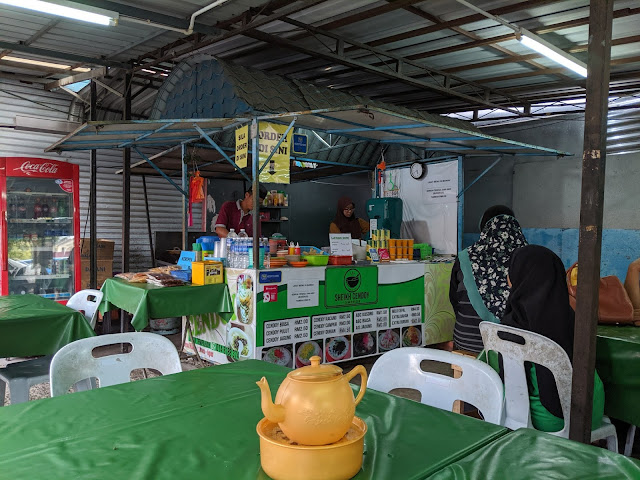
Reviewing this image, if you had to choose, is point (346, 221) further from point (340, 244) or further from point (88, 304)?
point (88, 304)

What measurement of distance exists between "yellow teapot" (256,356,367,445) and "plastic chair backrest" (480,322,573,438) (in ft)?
5.68

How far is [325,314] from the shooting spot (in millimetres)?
5746

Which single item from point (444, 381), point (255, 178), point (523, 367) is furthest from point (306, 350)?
point (444, 381)

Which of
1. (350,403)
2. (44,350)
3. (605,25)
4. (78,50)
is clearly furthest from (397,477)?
(78,50)

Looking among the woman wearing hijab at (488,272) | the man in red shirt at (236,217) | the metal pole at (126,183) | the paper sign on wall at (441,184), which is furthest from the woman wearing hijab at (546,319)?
the metal pole at (126,183)

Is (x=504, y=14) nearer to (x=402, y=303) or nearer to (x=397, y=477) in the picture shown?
(x=402, y=303)

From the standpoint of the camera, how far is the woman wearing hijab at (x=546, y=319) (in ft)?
9.02

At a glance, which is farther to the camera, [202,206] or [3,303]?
[202,206]

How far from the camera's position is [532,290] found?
288 cm

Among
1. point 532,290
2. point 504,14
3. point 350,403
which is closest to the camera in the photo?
point 350,403

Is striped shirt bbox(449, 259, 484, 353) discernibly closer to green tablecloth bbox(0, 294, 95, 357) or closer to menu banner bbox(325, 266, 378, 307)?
menu banner bbox(325, 266, 378, 307)

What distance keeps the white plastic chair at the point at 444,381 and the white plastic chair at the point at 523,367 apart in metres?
0.64

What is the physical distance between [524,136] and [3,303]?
338 inches

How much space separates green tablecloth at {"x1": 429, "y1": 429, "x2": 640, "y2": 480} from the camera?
1338 millimetres
